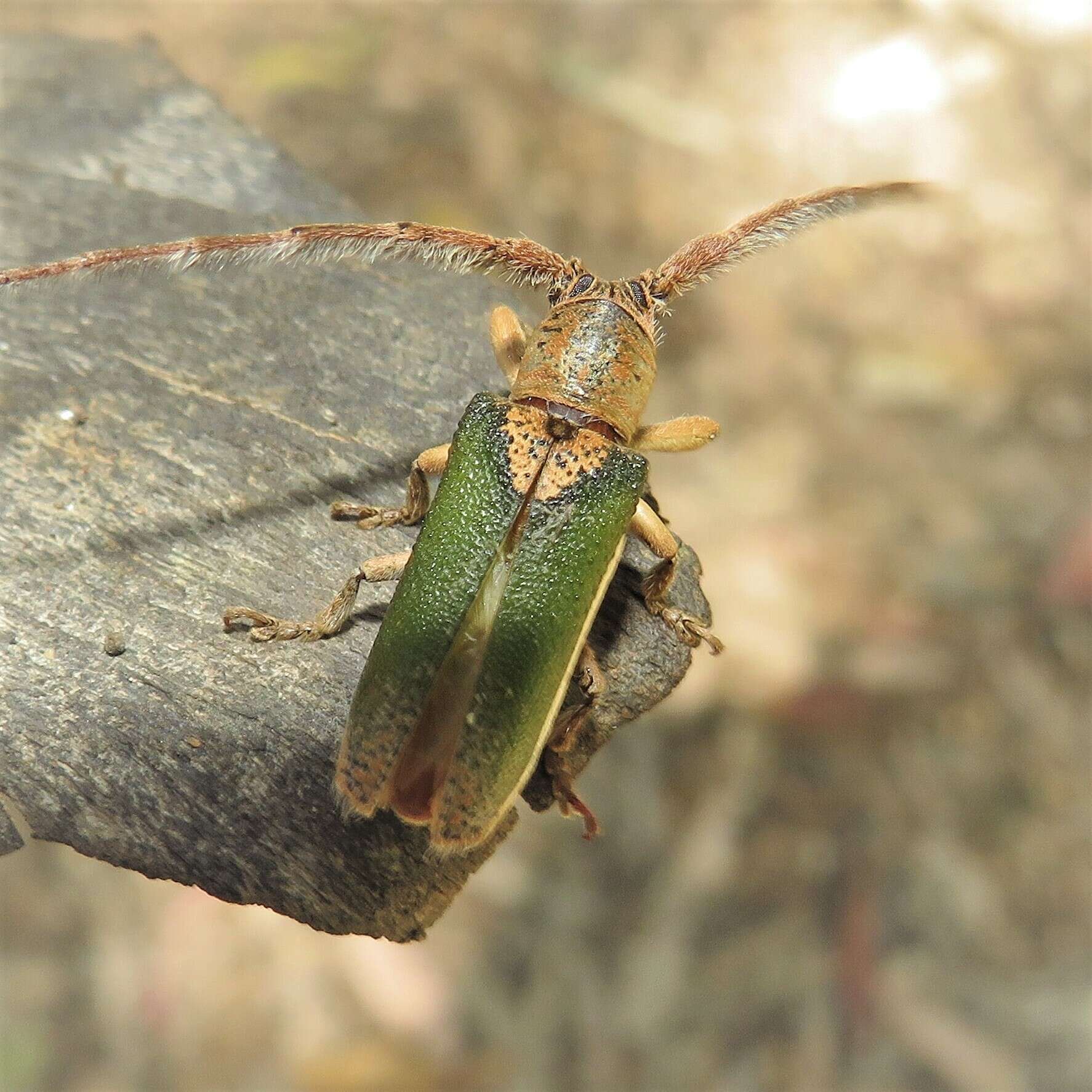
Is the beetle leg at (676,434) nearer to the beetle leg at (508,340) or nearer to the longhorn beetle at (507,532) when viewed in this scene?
the longhorn beetle at (507,532)

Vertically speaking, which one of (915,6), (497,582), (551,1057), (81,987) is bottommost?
(81,987)

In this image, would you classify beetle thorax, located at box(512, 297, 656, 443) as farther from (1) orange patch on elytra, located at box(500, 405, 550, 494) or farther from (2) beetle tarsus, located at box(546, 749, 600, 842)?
(2) beetle tarsus, located at box(546, 749, 600, 842)

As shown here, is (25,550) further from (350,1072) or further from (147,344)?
(350,1072)

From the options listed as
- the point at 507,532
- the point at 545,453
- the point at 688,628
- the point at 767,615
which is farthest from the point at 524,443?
the point at 767,615

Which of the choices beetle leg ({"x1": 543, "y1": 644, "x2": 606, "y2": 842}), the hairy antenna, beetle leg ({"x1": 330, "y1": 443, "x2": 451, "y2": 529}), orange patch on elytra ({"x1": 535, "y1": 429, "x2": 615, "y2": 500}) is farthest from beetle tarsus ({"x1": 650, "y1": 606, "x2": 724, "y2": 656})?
the hairy antenna

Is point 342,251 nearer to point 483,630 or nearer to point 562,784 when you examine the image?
point 483,630

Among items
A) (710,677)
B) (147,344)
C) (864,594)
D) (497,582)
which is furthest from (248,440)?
(864,594)

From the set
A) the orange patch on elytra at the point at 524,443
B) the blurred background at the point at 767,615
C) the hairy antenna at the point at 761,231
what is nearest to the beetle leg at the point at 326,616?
the orange patch on elytra at the point at 524,443
